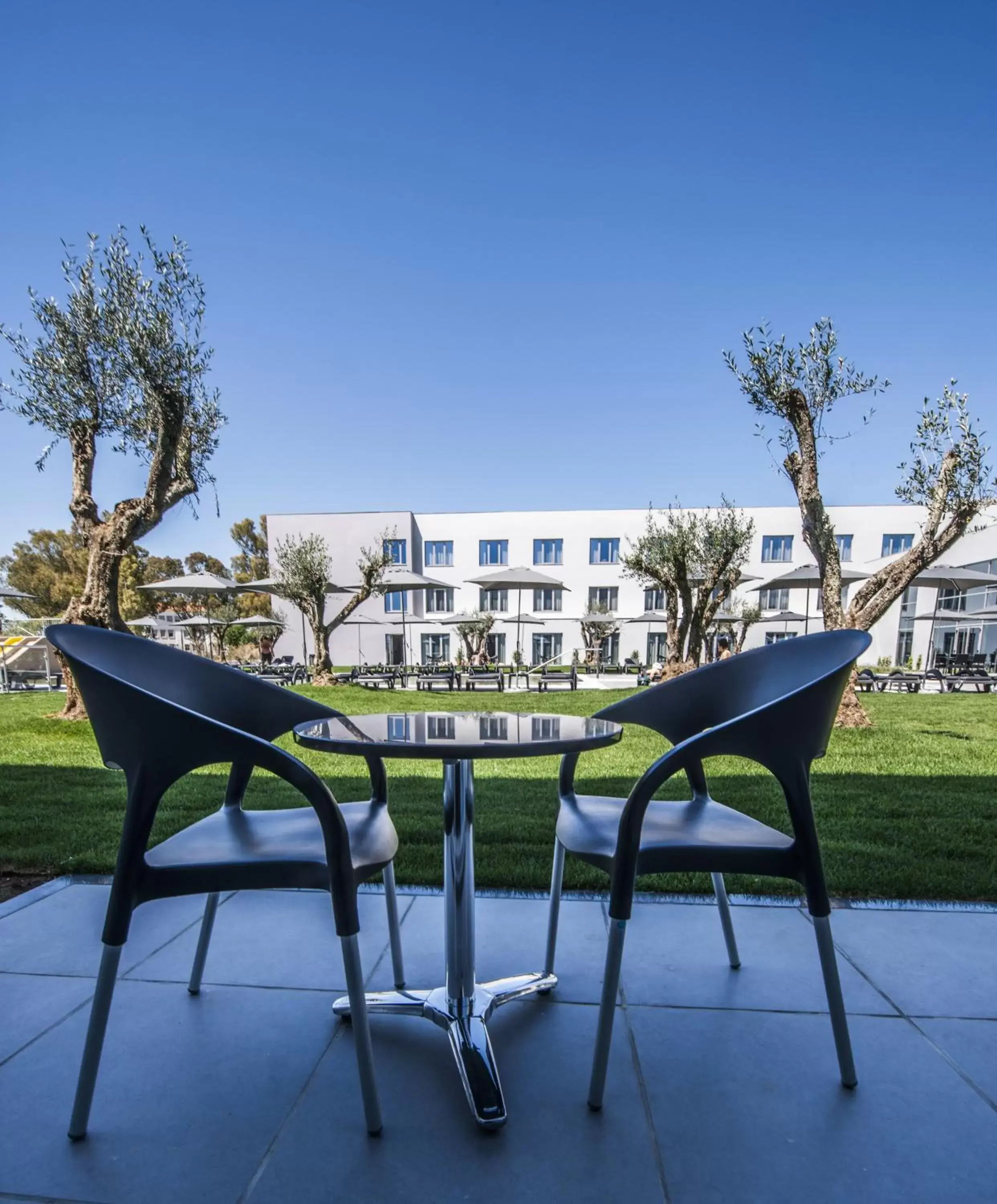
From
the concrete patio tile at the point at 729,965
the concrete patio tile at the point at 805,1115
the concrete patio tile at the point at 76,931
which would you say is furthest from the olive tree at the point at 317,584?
the concrete patio tile at the point at 805,1115

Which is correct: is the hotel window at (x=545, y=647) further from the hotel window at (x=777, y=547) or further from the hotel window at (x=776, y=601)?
the hotel window at (x=777, y=547)

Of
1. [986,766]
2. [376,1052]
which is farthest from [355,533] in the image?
[376,1052]

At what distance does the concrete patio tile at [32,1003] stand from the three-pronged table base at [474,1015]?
0.71 metres

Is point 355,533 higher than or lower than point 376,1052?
higher

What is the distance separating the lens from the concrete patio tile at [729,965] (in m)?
1.63

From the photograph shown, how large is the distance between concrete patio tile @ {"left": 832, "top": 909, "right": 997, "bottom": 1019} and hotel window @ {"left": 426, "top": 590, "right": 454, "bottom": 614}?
25.2 m

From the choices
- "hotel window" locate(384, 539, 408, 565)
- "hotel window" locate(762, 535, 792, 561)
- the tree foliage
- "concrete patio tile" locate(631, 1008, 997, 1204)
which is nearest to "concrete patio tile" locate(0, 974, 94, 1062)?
"concrete patio tile" locate(631, 1008, 997, 1204)

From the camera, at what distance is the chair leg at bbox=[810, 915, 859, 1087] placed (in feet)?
4.26

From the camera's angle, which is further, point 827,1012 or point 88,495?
point 88,495

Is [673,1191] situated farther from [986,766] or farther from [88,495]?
[88,495]

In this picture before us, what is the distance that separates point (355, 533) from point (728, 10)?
23.3 metres

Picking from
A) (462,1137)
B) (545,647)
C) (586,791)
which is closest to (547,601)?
(545,647)

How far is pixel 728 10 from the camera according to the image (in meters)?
5.65

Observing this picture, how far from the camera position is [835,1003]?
4.31ft
